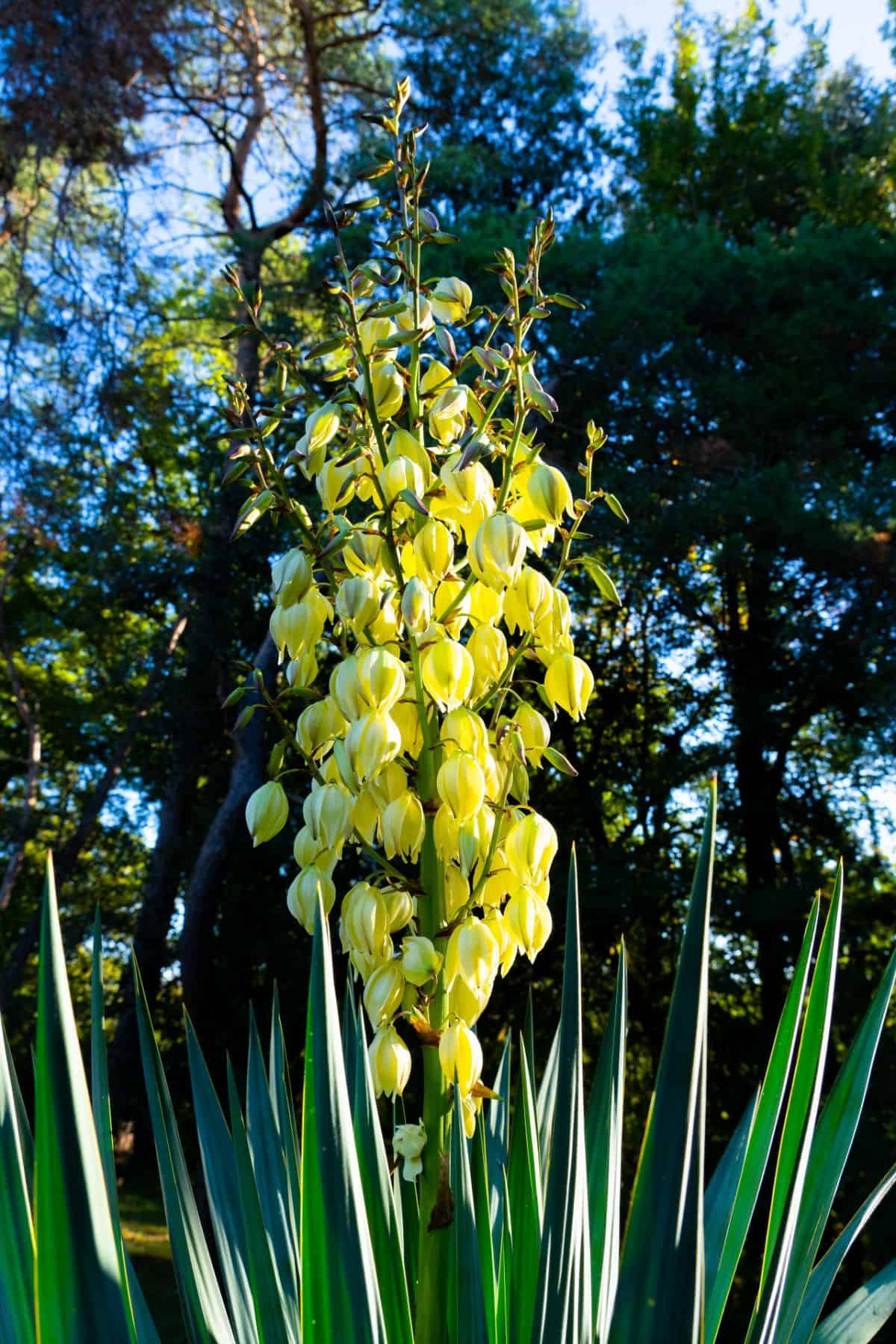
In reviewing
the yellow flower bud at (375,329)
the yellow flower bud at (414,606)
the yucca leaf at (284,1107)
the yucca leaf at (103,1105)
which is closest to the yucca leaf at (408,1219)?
the yucca leaf at (284,1107)

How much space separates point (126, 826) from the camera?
7.96m

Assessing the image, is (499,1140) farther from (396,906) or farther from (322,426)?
(322,426)

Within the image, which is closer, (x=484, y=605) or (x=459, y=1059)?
(x=459, y=1059)

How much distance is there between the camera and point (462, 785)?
2.61 ft

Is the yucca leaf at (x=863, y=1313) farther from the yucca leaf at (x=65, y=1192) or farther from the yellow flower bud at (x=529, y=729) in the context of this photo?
the yucca leaf at (x=65, y=1192)

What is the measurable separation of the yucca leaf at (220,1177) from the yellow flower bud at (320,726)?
0.29 m

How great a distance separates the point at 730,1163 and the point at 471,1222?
0.45m

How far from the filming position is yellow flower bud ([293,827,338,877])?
875mm

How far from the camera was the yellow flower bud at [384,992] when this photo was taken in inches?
32.1

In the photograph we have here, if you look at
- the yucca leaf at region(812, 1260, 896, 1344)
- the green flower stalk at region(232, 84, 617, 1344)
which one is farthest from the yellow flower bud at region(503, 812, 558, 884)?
the yucca leaf at region(812, 1260, 896, 1344)

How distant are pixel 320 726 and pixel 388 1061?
0.94 ft

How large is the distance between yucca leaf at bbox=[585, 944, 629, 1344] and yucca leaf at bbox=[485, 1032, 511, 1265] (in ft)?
0.67

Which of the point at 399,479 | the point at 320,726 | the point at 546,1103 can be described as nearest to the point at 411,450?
the point at 399,479

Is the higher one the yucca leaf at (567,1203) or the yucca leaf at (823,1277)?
the yucca leaf at (567,1203)
